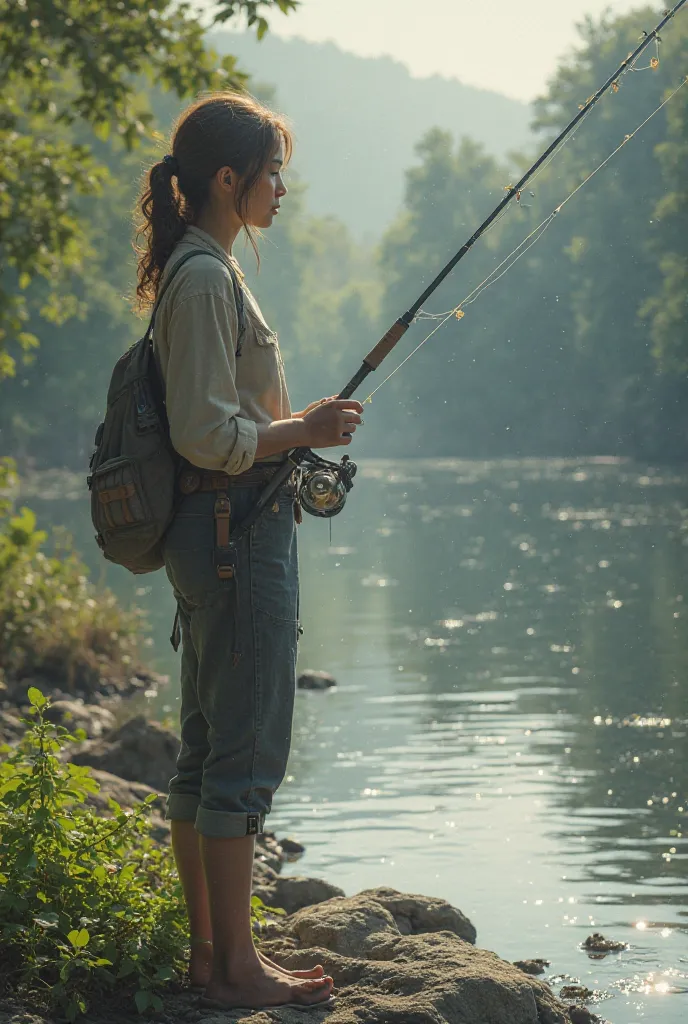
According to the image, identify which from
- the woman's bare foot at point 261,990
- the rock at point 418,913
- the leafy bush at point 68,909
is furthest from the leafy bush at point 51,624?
the woman's bare foot at point 261,990

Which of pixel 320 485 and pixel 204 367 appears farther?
pixel 320 485

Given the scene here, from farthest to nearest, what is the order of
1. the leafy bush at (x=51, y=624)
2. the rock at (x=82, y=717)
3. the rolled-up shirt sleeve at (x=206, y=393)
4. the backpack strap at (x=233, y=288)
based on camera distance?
1. the leafy bush at (x=51, y=624)
2. the rock at (x=82, y=717)
3. the backpack strap at (x=233, y=288)
4. the rolled-up shirt sleeve at (x=206, y=393)

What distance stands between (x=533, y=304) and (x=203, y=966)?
4704cm

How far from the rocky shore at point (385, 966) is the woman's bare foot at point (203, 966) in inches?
1.5

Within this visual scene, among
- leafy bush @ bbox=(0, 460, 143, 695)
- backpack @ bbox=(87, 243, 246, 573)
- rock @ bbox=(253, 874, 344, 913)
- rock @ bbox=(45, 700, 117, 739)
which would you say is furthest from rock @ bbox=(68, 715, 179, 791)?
backpack @ bbox=(87, 243, 246, 573)

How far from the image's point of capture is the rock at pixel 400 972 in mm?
3420

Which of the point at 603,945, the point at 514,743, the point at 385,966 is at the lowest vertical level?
the point at 385,966

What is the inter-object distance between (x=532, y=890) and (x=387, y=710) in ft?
13.6

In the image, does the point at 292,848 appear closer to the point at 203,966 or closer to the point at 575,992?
the point at 575,992

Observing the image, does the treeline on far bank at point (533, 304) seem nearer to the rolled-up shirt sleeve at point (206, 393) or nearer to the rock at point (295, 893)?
the rock at point (295, 893)

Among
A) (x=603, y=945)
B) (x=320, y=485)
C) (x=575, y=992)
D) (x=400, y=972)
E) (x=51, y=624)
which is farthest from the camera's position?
(x=51, y=624)

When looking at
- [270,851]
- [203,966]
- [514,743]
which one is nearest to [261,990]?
[203,966]

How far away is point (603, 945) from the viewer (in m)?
5.28

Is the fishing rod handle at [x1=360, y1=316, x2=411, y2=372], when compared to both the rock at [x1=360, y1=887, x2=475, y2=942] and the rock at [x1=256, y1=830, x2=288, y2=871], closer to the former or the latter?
the rock at [x1=360, y1=887, x2=475, y2=942]
